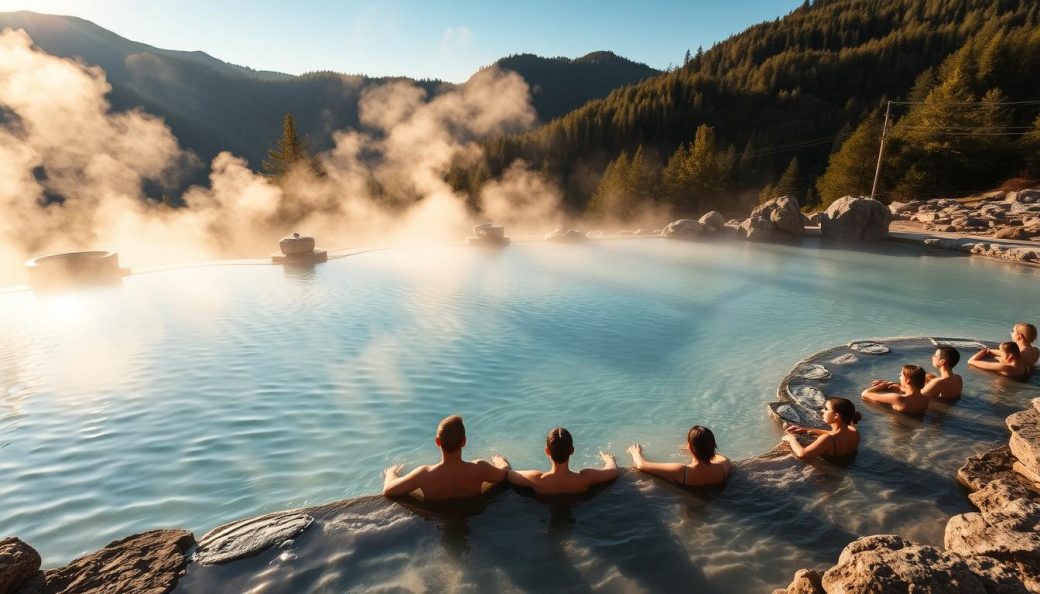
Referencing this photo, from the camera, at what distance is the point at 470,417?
5016 mm

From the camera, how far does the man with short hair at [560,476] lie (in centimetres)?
335

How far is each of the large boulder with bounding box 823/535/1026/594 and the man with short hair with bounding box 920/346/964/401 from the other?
321 cm

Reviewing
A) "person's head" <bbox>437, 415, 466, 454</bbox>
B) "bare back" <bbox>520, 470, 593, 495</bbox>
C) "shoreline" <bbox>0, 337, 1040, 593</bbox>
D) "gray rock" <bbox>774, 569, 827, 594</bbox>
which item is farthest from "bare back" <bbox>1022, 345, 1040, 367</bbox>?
"person's head" <bbox>437, 415, 466, 454</bbox>

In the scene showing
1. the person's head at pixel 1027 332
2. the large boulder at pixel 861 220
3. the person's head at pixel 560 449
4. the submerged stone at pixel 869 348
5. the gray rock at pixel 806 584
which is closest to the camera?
the gray rock at pixel 806 584

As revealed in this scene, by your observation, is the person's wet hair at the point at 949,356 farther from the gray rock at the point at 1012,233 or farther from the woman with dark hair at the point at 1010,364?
the gray rock at the point at 1012,233

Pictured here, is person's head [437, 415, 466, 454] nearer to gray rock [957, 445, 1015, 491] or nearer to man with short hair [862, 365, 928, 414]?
gray rock [957, 445, 1015, 491]

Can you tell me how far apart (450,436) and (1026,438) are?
14.1 feet

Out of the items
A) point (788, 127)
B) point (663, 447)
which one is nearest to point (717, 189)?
point (663, 447)

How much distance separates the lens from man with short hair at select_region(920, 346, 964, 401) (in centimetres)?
472

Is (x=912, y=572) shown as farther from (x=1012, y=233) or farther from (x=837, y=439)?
(x=1012, y=233)

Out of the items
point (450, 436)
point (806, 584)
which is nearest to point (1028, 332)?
point (806, 584)

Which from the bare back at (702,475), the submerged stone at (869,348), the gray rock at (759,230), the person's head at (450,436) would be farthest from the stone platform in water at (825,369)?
the gray rock at (759,230)

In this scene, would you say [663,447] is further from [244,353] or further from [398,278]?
[398,278]

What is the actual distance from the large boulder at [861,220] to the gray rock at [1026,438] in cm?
1529
